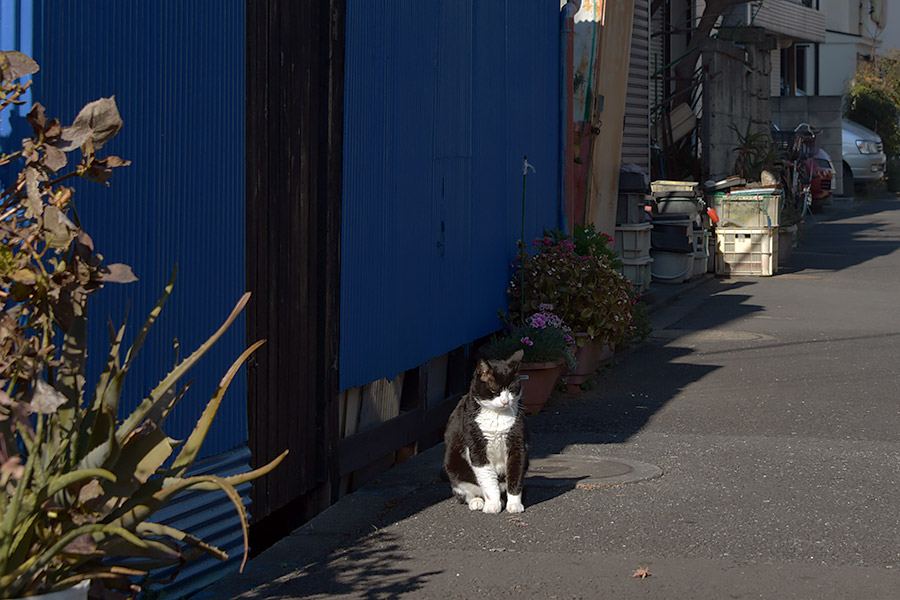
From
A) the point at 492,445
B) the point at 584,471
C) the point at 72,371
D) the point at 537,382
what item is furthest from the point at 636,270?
the point at 72,371

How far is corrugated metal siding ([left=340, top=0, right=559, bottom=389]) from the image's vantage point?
5984 mm

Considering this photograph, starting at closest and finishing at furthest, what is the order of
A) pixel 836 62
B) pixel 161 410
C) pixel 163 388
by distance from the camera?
pixel 163 388
pixel 161 410
pixel 836 62

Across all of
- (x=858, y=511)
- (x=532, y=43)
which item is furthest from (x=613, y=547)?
(x=532, y=43)

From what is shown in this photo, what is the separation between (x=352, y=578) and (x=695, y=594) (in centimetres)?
140

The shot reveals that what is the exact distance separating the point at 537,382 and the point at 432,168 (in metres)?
2.00

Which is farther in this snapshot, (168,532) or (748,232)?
(748,232)

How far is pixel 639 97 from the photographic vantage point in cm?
1650

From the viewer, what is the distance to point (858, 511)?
555cm

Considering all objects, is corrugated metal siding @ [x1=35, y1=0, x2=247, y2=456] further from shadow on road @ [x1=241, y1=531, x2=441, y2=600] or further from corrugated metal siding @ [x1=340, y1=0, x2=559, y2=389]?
corrugated metal siding @ [x1=340, y1=0, x2=559, y2=389]

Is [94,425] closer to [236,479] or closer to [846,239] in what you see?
[236,479]

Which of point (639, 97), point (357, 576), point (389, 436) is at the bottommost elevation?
point (357, 576)

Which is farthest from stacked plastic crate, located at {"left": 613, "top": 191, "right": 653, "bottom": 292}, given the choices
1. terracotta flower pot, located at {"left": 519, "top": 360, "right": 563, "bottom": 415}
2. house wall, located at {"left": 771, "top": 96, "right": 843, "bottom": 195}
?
house wall, located at {"left": 771, "top": 96, "right": 843, "bottom": 195}

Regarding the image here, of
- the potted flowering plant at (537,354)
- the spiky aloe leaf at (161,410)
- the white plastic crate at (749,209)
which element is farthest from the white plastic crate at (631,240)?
the spiky aloe leaf at (161,410)

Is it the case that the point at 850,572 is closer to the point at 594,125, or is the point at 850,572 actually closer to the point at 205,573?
the point at 205,573
